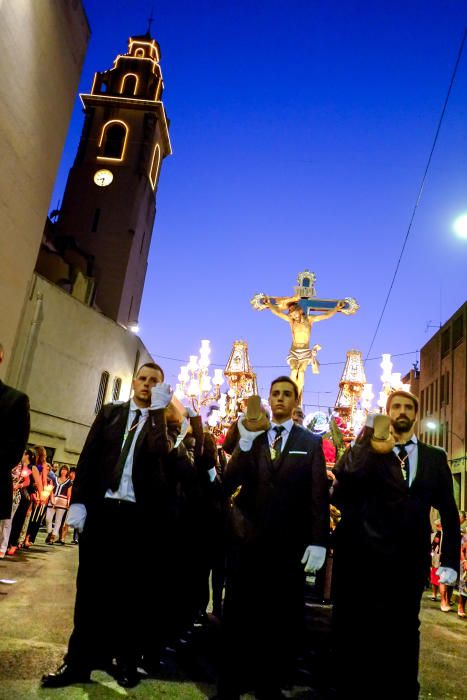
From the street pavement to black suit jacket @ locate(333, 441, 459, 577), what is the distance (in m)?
0.47

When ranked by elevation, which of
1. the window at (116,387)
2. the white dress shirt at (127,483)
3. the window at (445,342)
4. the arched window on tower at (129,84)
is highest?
the arched window on tower at (129,84)

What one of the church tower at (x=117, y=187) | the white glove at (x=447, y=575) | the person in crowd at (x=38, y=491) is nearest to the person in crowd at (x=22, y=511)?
the person in crowd at (x=38, y=491)

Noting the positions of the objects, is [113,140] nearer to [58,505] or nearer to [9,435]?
[58,505]

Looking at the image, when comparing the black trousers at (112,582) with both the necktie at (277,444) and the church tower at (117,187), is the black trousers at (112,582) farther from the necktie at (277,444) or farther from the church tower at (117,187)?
the church tower at (117,187)

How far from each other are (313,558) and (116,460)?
151 centimetres

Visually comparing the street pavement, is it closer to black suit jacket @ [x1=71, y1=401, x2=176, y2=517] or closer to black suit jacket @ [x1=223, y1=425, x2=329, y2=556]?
black suit jacket @ [x1=223, y1=425, x2=329, y2=556]

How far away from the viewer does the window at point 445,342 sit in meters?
31.4

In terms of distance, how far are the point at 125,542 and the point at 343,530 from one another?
59.0 inches

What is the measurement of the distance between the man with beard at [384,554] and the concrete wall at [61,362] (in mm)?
16518

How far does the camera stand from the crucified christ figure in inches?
442

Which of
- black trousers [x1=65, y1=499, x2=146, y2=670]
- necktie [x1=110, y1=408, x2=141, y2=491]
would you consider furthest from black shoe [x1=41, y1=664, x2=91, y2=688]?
necktie [x1=110, y1=408, x2=141, y2=491]

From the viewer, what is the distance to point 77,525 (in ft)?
11.1

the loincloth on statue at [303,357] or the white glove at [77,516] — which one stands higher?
the loincloth on statue at [303,357]

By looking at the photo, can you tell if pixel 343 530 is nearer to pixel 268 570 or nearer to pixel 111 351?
pixel 268 570
